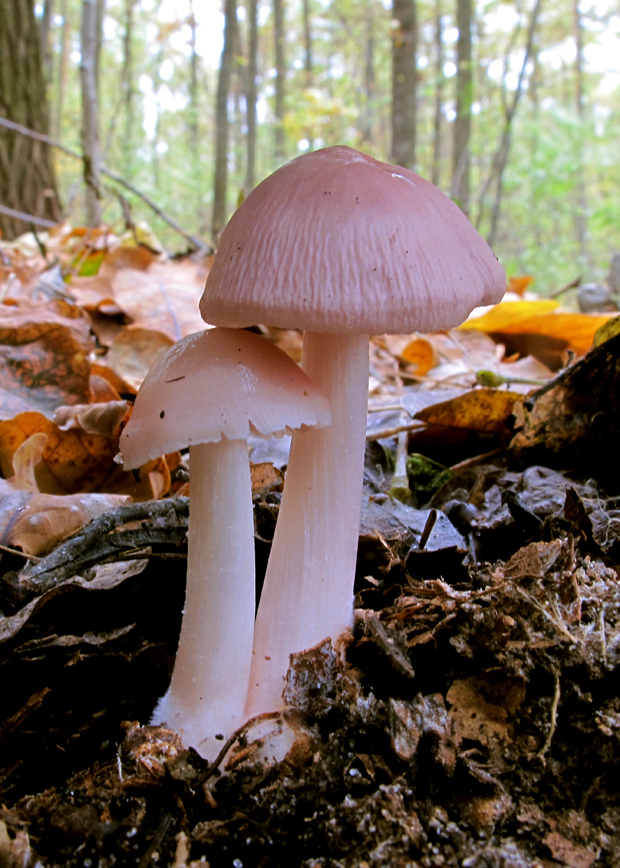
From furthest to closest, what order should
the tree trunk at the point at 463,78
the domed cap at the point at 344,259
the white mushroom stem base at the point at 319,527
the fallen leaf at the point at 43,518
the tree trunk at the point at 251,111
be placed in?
the tree trunk at the point at 251,111
the tree trunk at the point at 463,78
the fallen leaf at the point at 43,518
the white mushroom stem base at the point at 319,527
the domed cap at the point at 344,259

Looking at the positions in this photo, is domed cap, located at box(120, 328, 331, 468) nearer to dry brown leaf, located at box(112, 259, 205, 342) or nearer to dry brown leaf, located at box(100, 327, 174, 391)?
dry brown leaf, located at box(100, 327, 174, 391)

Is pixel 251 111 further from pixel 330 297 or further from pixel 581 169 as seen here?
pixel 330 297

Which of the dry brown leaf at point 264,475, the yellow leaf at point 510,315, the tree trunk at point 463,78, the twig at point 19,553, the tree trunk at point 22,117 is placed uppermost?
the tree trunk at point 463,78

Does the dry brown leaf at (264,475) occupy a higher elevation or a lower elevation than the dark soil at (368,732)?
higher

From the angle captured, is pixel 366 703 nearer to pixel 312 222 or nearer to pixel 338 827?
pixel 338 827

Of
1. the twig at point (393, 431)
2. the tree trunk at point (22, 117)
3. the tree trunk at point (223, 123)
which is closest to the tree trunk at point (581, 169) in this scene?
the tree trunk at point (223, 123)

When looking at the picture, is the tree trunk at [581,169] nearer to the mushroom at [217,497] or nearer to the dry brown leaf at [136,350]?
the dry brown leaf at [136,350]

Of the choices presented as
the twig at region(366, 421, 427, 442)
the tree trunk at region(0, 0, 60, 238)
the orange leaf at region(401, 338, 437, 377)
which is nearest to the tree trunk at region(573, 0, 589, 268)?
the tree trunk at region(0, 0, 60, 238)
